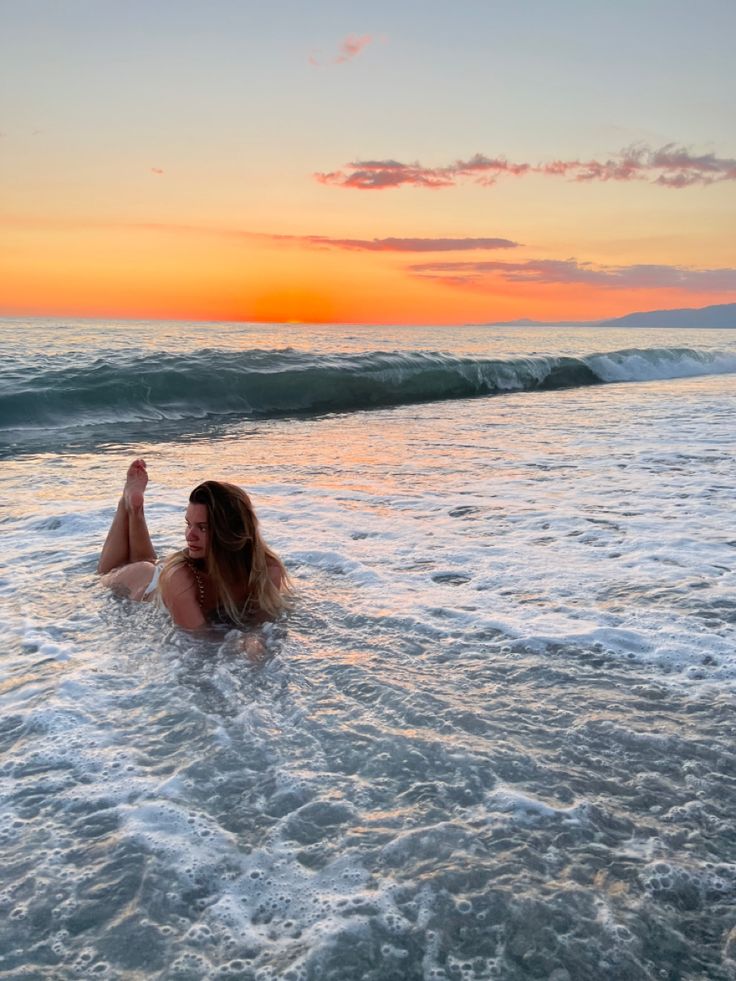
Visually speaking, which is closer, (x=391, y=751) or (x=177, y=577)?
(x=391, y=751)

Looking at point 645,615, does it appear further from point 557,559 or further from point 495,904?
point 495,904

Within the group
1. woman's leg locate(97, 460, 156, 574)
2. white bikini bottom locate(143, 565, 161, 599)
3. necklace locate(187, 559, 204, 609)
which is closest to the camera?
necklace locate(187, 559, 204, 609)

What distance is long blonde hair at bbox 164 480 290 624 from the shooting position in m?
4.67

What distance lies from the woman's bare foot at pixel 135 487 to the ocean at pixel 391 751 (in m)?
0.69

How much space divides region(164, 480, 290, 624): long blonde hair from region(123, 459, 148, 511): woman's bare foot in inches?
32.2

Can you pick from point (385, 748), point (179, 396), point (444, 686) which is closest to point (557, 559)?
point (444, 686)

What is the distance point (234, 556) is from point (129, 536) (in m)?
1.22

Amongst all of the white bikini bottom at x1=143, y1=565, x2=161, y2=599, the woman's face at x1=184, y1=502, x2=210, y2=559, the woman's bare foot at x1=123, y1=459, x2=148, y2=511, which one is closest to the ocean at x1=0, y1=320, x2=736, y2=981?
the white bikini bottom at x1=143, y1=565, x2=161, y2=599

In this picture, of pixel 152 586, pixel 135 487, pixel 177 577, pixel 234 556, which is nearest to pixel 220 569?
pixel 234 556

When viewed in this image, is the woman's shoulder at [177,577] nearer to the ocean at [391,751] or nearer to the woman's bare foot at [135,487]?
the ocean at [391,751]

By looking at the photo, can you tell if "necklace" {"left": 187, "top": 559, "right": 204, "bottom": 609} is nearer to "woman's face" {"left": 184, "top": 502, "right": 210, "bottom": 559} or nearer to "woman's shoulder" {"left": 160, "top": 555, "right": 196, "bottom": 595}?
"woman's shoulder" {"left": 160, "top": 555, "right": 196, "bottom": 595}

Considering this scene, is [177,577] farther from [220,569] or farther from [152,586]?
[152,586]

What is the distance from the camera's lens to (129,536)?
5605 mm

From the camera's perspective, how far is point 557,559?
19.8 ft
